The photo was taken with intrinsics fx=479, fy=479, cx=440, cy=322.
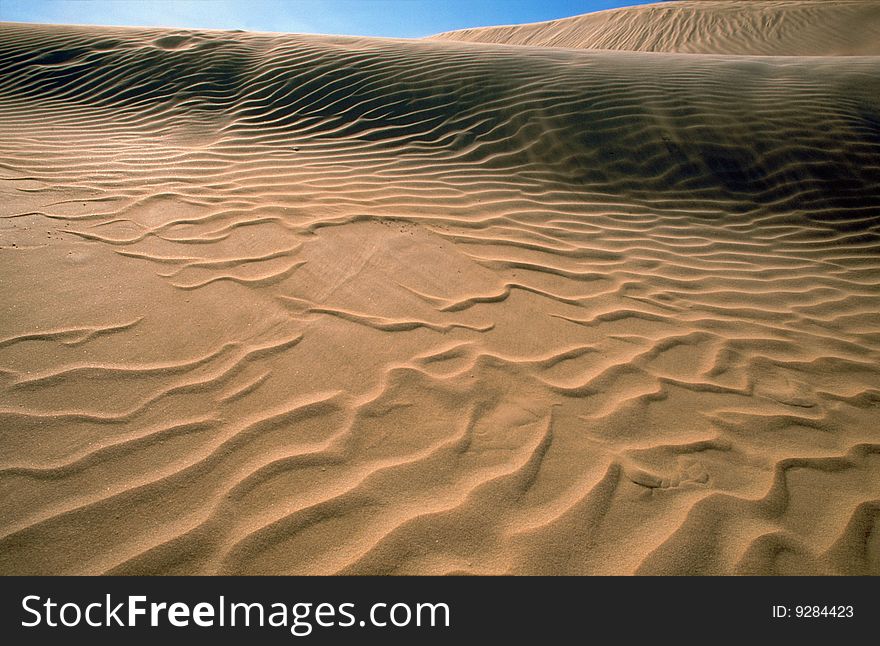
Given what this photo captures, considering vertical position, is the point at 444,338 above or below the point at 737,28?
below

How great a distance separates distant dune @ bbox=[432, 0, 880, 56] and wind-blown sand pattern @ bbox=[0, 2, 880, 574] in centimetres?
1542

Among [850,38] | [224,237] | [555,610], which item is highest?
[850,38]

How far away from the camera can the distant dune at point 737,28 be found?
17.3 meters

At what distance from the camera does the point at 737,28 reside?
19219 mm

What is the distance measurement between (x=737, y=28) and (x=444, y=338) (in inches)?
934

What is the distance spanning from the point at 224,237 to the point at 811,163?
5815 millimetres

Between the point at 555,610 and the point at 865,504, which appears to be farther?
the point at 865,504

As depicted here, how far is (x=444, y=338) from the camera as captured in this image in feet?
8.21

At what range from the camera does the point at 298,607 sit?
4.58ft

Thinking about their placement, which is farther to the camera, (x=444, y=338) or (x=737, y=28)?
(x=737, y=28)

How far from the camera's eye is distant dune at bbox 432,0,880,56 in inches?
681

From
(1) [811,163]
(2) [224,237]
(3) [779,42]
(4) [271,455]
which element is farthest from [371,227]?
(3) [779,42]

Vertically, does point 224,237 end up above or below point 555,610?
above

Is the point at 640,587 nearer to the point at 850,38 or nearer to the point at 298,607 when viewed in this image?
the point at 298,607
